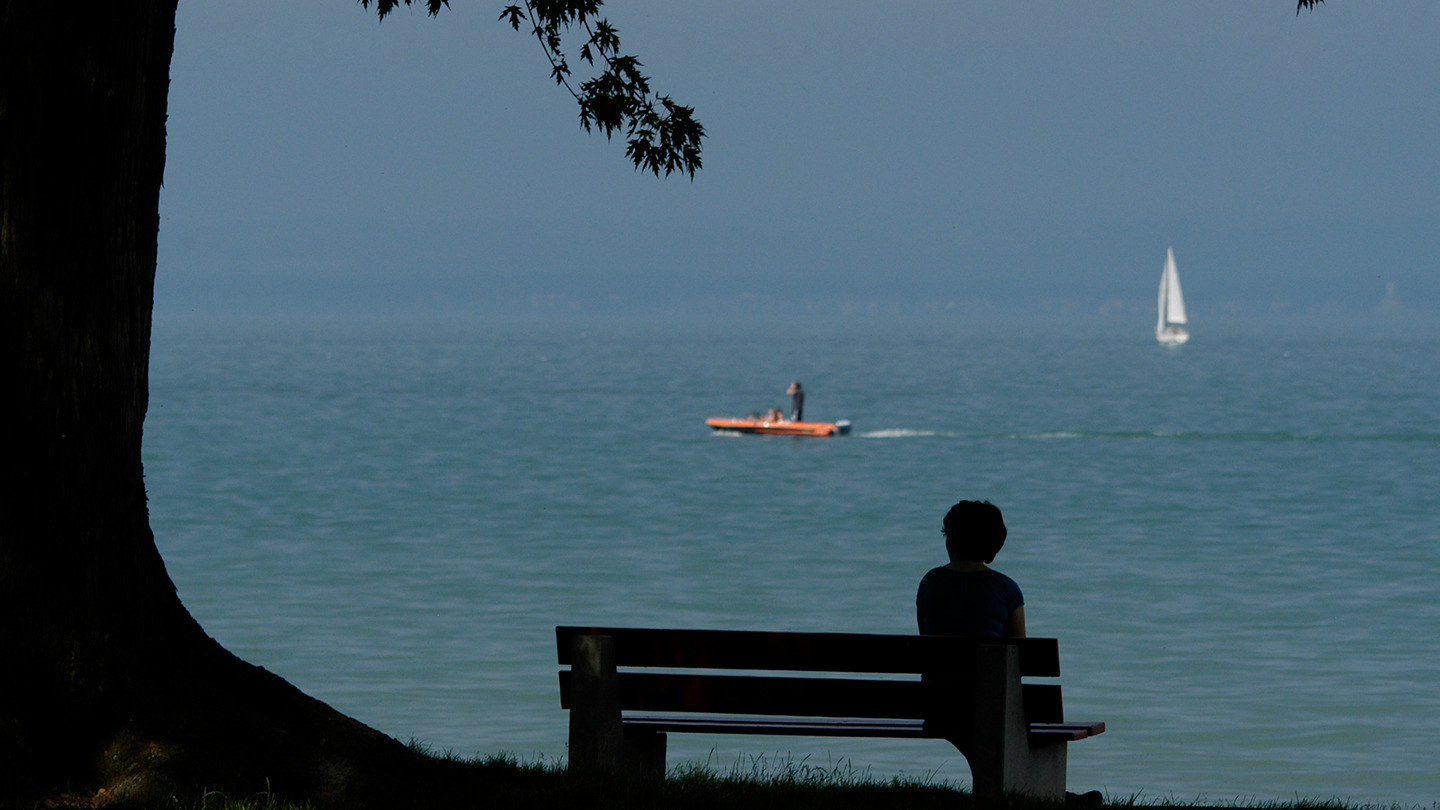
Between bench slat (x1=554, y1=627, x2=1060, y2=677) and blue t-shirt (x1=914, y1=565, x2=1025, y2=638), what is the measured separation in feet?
1.53

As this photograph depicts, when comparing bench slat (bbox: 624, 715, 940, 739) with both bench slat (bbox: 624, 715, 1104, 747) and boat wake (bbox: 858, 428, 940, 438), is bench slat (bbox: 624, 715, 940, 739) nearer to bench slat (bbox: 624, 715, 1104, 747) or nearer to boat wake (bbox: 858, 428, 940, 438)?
bench slat (bbox: 624, 715, 1104, 747)

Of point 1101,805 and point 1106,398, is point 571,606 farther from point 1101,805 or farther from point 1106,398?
point 1106,398

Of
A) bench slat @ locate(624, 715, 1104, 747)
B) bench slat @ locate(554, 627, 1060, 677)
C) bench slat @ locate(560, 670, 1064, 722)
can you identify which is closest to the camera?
bench slat @ locate(554, 627, 1060, 677)

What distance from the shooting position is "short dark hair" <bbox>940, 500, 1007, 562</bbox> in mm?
7301

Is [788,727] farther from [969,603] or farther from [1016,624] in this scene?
[1016,624]

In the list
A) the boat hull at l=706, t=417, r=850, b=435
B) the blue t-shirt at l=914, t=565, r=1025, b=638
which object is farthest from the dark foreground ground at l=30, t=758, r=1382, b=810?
the boat hull at l=706, t=417, r=850, b=435

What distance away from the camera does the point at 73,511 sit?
253 inches

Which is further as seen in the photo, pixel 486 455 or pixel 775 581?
pixel 486 455

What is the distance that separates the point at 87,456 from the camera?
645 cm

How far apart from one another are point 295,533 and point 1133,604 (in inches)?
661

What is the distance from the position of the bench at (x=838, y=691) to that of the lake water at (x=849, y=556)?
4.73 metres

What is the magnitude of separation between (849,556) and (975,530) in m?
24.8

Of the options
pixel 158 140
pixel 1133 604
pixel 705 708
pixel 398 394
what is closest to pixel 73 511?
pixel 158 140

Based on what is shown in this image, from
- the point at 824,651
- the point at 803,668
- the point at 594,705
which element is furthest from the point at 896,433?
the point at 824,651
